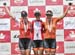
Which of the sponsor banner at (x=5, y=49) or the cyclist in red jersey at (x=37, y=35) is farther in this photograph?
the sponsor banner at (x=5, y=49)

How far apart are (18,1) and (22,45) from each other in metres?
0.69

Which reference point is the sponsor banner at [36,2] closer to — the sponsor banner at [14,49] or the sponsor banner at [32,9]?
the sponsor banner at [32,9]

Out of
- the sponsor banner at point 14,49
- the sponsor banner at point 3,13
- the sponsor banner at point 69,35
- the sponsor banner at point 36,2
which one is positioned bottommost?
the sponsor banner at point 14,49

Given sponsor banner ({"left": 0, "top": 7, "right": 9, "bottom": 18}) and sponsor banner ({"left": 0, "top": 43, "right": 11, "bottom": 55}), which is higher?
sponsor banner ({"left": 0, "top": 7, "right": 9, "bottom": 18})

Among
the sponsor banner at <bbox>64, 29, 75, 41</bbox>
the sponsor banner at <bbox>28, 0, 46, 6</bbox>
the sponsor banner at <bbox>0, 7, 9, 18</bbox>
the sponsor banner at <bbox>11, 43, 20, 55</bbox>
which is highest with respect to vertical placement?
the sponsor banner at <bbox>28, 0, 46, 6</bbox>

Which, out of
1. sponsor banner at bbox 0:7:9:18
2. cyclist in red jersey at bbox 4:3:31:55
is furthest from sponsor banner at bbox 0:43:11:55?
cyclist in red jersey at bbox 4:3:31:55

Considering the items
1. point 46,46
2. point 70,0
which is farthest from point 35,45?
point 70,0

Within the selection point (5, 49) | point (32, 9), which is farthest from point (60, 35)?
point (5, 49)

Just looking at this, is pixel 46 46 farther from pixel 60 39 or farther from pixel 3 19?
pixel 3 19

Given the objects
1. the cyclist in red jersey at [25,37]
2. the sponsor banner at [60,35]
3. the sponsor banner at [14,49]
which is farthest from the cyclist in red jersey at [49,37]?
the sponsor banner at [14,49]

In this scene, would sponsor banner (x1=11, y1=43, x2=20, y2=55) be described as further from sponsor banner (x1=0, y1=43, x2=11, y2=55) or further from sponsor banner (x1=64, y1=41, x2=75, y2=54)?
sponsor banner (x1=64, y1=41, x2=75, y2=54)

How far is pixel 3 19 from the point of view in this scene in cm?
364

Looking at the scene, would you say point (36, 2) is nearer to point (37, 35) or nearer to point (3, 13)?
point (3, 13)

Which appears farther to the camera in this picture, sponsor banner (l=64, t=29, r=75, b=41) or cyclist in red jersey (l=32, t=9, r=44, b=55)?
sponsor banner (l=64, t=29, r=75, b=41)
